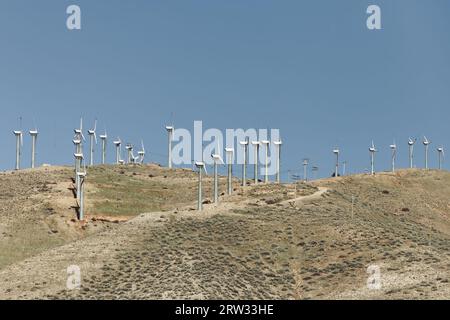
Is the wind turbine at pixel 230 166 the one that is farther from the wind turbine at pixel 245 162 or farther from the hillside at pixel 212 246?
the wind turbine at pixel 245 162

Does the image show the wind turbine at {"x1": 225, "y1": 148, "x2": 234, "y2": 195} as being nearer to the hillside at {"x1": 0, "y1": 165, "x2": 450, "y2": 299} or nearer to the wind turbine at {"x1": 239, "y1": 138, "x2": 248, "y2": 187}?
the hillside at {"x1": 0, "y1": 165, "x2": 450, "y2": 299}

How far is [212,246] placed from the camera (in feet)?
369

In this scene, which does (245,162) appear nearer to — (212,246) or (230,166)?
(230,166)

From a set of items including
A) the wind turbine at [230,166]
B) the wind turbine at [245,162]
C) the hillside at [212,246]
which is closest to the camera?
the hillside at [212,246]

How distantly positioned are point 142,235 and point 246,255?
46.7 ft

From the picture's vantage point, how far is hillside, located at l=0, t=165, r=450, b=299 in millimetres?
97062

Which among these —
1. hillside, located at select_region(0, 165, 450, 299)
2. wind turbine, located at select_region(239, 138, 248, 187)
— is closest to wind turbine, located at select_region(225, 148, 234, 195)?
hillside, located at select_region(0, 165, 450, 299)

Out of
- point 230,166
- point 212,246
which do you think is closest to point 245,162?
point 230,166

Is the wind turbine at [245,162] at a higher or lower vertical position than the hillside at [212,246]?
higher

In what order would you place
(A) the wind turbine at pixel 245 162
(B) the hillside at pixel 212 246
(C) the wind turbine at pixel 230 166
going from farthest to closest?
(A) the wind turbine at pixel 245 162 < (C) the wind turbine at pixel 230 166 < (B) the hillside at pixel 212 246

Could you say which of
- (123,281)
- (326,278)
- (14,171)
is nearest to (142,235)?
(123,281)

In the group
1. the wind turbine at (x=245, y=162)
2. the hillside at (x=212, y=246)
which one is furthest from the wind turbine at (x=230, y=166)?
the wind turbine at (x=245, y=162)

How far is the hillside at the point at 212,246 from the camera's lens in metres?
97.1
